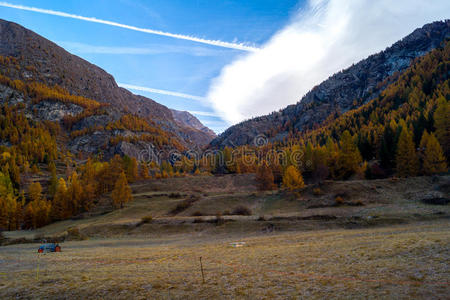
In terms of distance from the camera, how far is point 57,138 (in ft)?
Answer: 601

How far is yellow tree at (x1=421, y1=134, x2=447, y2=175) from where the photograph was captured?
160 ft

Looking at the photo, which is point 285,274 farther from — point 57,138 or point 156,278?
point 57,138

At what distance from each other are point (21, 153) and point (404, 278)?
163 m

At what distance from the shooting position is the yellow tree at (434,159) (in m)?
48.9

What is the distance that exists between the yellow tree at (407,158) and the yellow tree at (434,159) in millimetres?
2244

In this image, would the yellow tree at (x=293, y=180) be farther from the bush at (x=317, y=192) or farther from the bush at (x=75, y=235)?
the bush at (x=75, y=235)

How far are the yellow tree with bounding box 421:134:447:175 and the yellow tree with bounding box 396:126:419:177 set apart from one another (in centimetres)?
224

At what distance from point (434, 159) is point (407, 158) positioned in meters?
4.78

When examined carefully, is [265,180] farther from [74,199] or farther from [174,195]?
[74,199]

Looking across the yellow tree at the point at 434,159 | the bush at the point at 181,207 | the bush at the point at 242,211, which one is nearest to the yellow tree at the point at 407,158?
the yellow tree at the point at 434,159

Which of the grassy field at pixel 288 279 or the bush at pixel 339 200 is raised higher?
the grassy field at pixel 288 279

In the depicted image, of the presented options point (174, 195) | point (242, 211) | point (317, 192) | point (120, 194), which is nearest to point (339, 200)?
point (317, 192)

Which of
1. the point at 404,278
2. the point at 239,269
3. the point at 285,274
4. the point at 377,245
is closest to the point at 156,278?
the point at 239,269

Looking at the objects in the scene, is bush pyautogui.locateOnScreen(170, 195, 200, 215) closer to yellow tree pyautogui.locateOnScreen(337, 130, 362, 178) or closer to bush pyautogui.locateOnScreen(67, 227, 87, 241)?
bush pyautogui.locateOnScreen(67, 227, 87, 241)
